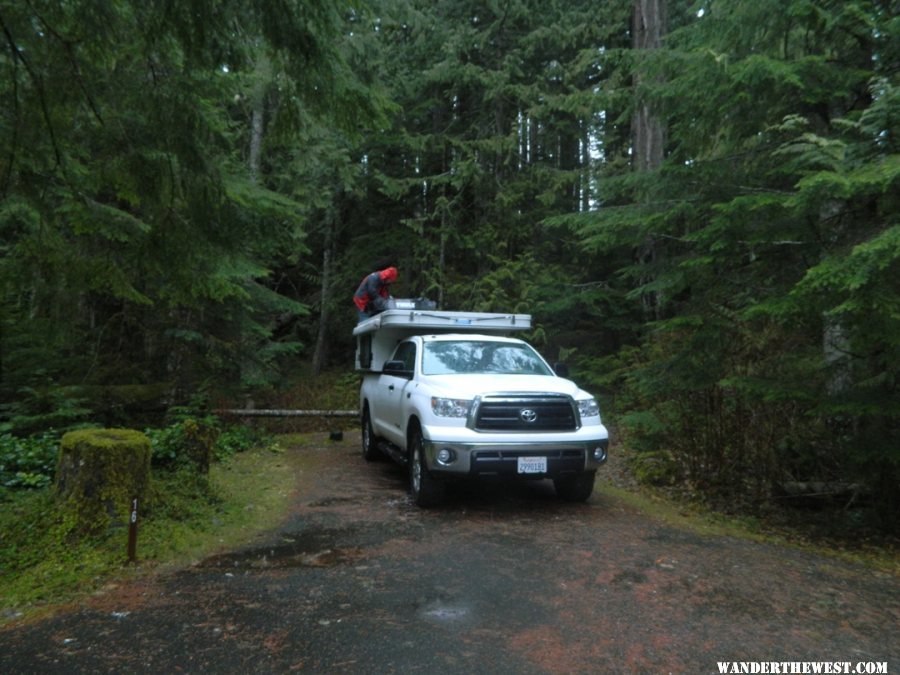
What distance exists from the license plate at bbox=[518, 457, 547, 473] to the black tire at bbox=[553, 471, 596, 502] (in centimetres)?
83

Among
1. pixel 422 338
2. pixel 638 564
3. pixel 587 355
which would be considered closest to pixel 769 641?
pixel 638 564

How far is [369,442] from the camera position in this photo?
1082 cm

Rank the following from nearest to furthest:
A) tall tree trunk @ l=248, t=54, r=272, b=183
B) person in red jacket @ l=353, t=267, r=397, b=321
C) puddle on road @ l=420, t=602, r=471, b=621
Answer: puddle on road @ l=420, t=602, r=471, b=621 < person in red jacket @ l=353, t=267, r=397, b=321 < tall tree trunk @ l=248, t=54, r=272, b=183

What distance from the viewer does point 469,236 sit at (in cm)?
1931

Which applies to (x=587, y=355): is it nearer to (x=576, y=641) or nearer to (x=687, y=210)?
(x=687, y=210)

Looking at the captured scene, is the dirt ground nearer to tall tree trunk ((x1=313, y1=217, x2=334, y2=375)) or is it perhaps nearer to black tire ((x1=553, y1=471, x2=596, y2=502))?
black tire ((x1=553, y1=471, x2=596, y2=502))

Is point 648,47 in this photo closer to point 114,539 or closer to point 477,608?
point 477,608

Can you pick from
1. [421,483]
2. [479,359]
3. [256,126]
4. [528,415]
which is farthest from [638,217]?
[256,126]

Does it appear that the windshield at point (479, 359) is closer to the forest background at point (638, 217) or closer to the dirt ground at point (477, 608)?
the forest background at point (638, 217)

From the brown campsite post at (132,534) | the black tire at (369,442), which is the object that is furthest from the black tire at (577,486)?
the brown campsite post at (132,534)

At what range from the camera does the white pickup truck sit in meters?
6.95

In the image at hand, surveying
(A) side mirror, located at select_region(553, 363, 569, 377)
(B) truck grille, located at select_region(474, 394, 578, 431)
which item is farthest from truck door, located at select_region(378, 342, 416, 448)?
(A) side mirror, located at select_region(553, 363, 569, 377)

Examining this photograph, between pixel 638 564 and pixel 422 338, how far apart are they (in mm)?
4433

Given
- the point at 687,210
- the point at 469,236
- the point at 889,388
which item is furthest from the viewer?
the point at 469,236
